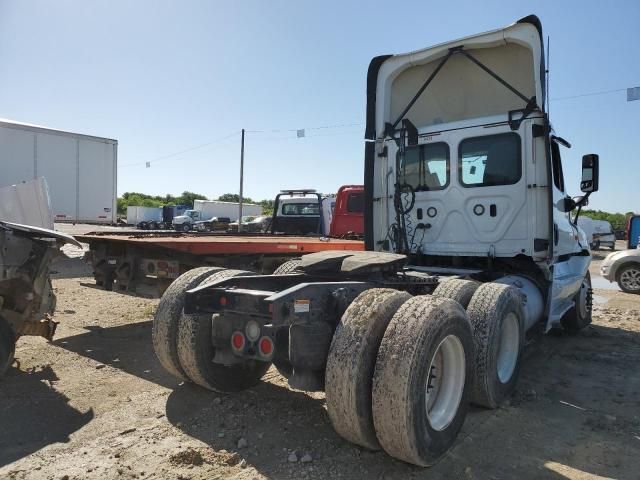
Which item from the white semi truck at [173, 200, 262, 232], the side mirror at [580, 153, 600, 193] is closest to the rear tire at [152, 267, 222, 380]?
the side mirror at [580, 153, 600, 193]

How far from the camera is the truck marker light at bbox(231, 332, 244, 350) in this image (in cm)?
350

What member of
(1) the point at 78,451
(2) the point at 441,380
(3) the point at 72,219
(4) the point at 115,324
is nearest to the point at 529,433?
(2) the point at 441,380

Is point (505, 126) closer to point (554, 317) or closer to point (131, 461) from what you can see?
point (554, 317)

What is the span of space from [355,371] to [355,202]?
7859 mm

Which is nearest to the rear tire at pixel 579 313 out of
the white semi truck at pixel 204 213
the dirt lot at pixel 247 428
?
the dirt lot at pixel 247 428

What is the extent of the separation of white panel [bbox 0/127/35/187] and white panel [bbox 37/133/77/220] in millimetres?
242

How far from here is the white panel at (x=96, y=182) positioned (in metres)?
15.1

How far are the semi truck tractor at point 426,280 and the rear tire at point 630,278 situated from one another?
6.52m

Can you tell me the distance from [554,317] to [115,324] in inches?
227

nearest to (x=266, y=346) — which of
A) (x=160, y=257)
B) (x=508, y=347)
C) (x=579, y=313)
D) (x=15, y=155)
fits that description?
(x=508, y=347)

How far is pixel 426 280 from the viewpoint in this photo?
15.0 ft

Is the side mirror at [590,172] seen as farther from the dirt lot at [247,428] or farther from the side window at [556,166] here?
the dirt lot at [247,428]

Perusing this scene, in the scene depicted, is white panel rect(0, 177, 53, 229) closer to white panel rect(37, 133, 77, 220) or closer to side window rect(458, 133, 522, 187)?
side window rect(458, 133, 522, 187)

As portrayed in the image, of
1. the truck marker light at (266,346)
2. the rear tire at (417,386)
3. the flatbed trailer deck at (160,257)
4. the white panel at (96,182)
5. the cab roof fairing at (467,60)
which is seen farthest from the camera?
the white panel at (96,182)
